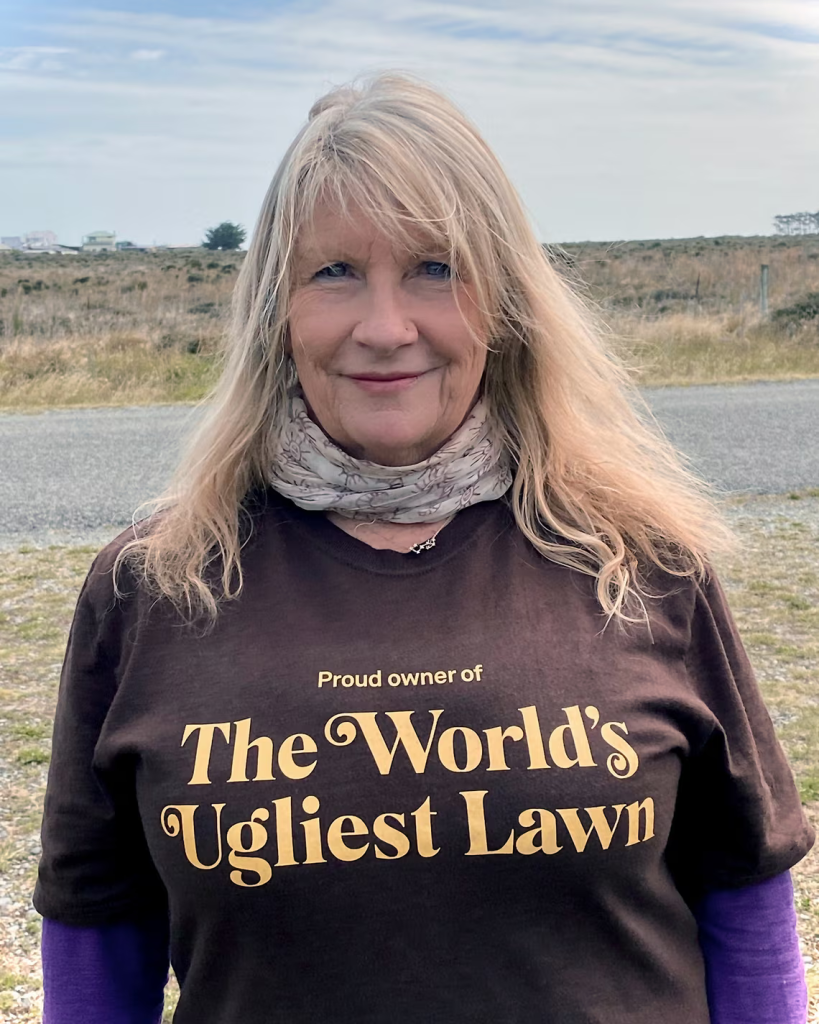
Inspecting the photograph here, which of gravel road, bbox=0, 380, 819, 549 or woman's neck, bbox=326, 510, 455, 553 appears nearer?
woman's neck, bbox=326, 510, 455, 553

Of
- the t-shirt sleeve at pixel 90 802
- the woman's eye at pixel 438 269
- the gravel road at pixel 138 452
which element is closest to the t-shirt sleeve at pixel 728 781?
the woman's eye at pixel 438 269

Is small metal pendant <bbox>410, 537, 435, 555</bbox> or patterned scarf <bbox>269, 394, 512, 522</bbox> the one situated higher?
patterned scarf <bbox>269, 394, 512, 522</bbox>

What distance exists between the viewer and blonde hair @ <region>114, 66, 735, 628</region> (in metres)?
1.57

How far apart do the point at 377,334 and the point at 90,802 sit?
31.5 inches

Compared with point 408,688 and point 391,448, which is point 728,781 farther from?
point 391,448

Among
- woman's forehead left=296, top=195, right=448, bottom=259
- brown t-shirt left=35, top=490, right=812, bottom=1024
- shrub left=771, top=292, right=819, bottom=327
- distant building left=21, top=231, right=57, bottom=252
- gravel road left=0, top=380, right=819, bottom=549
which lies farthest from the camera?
distant building left=21, top=231, right=57, bottom=252

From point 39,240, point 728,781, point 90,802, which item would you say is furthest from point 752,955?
point 39,240

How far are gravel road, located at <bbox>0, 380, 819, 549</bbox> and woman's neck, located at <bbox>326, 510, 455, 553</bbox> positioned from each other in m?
4.93

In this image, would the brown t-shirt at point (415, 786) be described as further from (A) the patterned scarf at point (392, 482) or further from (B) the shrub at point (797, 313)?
(B) the shrub at point (797, 313)

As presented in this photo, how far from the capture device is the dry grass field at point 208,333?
41.8ft

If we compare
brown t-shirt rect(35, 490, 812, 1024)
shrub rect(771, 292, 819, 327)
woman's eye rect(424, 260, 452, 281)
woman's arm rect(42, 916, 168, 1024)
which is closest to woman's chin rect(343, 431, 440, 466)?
brown t-shirt rect(35, 490, 812, 1024)

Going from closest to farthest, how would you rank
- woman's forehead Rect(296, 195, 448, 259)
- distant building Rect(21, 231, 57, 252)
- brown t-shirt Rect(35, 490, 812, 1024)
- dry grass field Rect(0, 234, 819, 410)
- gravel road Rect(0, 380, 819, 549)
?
brown t-shirt Rect(35, 490, 812, 1024) < woman's forehead Rect(296, 195, 448, 259) < gravel road Rect(0, 380, 819, 549) < dry grass field Rect(0, 234, 819, 410) < distant building Rect(21, 231, 57, 252)

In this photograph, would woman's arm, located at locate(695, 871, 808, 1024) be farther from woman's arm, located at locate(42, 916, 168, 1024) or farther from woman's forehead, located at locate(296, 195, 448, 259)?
woman's forehead, located at locate(296, 195, 448, 259)

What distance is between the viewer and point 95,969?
1.66m
